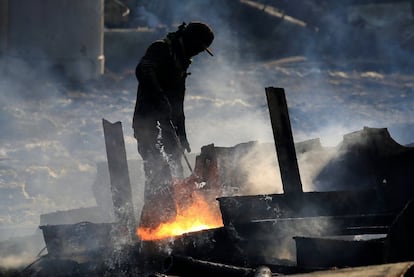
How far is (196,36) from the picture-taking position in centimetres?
742

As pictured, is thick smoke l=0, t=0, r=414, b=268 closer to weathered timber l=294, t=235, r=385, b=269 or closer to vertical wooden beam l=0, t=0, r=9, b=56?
vertical wooden beam l=0, t=0, r=9, b=56

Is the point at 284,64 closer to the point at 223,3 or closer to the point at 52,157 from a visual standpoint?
the point at 223,3

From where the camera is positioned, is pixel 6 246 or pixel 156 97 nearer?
pixel 156 97

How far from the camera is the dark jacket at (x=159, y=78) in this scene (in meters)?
7.20

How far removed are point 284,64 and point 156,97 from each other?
749 inches

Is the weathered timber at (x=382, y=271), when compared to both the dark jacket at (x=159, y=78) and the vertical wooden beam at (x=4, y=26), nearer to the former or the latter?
the dark jacket at (x=159, y=78)

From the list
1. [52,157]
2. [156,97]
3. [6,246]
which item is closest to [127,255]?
[156,97]

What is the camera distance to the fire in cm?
711

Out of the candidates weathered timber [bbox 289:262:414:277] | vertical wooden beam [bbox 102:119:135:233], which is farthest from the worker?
weathered timber [bbox 289:262:414:277]

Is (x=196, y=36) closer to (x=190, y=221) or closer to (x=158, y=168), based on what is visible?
(x=158, y=168)

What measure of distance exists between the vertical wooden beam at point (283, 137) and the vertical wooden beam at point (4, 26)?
54.0ft

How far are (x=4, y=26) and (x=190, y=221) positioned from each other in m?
16.0

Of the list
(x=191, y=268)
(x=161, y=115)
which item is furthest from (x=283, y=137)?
(x=191, y=268)

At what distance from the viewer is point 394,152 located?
6.95 metres
